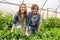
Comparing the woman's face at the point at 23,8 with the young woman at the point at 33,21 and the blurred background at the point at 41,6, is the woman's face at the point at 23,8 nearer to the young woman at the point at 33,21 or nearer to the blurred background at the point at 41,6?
the young woman at the point at 33,21

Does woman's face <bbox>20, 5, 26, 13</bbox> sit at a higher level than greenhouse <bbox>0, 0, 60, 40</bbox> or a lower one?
higher

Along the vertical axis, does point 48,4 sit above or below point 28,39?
above

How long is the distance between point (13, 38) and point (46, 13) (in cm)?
141

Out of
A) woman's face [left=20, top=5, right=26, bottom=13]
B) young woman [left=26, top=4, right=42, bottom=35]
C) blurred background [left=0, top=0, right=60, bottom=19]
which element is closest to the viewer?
woman's face [left=20, top=5, right=26, bottom=13]

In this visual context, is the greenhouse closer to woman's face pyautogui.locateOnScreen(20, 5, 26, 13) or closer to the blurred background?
the blurred background

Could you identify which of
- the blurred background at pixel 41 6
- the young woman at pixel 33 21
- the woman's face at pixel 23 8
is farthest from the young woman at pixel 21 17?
the blurred background at pixel 41 6

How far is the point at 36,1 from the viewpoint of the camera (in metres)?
6.34

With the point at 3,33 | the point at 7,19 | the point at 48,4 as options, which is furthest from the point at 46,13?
the point at 3,33

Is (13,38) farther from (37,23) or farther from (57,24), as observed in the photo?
(57,24)

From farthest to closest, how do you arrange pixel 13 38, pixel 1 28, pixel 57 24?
pixel 57 24 → pixel 1 28 → pixel 13 38

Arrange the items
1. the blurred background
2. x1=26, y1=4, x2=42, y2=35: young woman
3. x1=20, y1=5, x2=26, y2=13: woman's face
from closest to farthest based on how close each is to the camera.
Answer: x1=20, y1=5, x2=26, y2=13: woman's face → x1=26, y1=4, x2=42, y2=35: young woman → the blurred background

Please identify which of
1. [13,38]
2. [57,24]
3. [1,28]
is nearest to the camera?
[13,38]

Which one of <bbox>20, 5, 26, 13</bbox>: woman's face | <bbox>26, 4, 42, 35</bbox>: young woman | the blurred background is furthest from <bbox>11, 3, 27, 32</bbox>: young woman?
the blurred background

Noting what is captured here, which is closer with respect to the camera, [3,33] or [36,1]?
[3,33]
